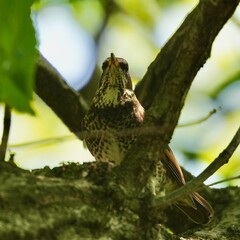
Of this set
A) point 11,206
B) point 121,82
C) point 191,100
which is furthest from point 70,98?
point 11,206

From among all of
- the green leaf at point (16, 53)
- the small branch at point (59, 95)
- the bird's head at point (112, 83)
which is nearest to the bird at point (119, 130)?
the bird's head at point (112, 83)

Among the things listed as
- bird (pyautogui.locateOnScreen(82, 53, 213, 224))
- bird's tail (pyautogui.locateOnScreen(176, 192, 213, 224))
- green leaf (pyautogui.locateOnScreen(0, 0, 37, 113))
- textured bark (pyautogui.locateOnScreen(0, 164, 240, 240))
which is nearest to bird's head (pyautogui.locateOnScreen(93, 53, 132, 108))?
bird (pyautogui.locateOnScreen(82, 53, 213, 224))

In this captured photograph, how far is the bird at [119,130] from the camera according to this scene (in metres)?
4.54

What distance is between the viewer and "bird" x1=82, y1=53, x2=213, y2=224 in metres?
4.54

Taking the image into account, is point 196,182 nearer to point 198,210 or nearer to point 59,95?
point 198,210

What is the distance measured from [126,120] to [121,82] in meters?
0.60

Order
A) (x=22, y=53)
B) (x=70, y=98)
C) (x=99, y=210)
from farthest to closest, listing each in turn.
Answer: (x=70, y=98)
(x=99, y=210)
(x=22, y=53)

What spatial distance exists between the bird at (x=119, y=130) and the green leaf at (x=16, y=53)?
3040 mm

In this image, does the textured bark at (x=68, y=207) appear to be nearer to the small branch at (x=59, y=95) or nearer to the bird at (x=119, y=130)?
the bird at (x=119, y=130)

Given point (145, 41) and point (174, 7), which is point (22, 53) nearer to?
point (174, 7)

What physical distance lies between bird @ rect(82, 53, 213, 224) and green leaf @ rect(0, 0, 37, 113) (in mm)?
3040

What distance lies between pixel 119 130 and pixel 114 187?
2.14 meters

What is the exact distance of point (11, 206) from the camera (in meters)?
2.20

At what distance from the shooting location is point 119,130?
186 inches
